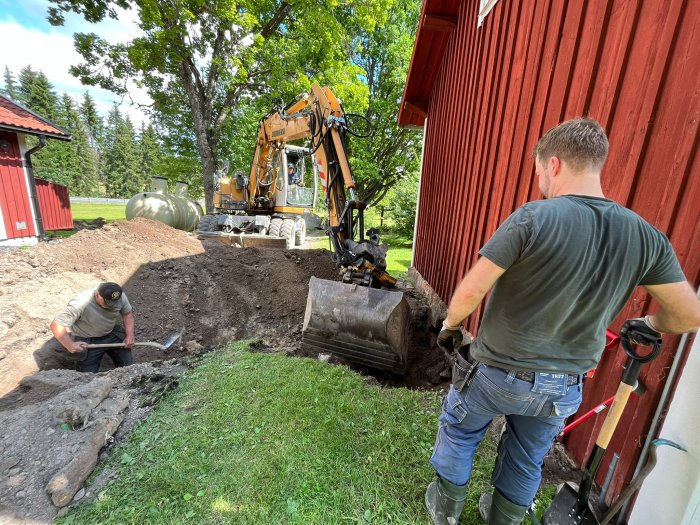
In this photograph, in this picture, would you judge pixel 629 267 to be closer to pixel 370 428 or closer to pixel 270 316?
pixel 370 428

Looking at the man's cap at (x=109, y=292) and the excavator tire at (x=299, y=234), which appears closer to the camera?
the man's cap at (x=109, y=292)

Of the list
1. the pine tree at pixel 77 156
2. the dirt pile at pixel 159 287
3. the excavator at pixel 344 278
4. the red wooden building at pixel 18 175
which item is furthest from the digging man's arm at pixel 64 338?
the pine tree at pixel 77 156

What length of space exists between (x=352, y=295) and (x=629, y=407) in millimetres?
2282

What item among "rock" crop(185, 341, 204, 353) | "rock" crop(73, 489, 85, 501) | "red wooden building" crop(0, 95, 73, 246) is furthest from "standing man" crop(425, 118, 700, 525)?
"red wooden building" crop(0, 95, 73, 246)

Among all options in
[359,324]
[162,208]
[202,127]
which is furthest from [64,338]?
[202,127]

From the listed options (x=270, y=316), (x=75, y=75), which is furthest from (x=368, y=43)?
(x=270, y=316)

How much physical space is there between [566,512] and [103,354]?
205 inches

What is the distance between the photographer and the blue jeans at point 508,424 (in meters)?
1.40

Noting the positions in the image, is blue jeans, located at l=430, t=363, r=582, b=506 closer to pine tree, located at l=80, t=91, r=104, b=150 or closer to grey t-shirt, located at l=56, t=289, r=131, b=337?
grey t-shirt, located at l=56, t=289, r=131, b=337

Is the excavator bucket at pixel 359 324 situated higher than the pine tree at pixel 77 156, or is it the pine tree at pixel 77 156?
the pine tree at pixel 77 156

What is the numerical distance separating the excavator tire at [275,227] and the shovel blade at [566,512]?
873cm

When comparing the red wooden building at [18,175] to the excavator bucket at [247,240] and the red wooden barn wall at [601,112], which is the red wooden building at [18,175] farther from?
the red wooden barn wall at [601,112]

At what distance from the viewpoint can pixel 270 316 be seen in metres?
5.57

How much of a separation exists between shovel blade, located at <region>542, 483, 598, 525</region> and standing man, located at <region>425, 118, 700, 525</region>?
0.88 ft
